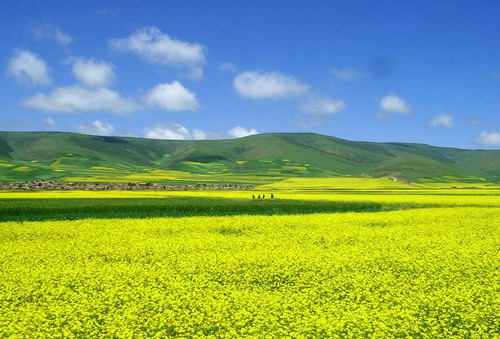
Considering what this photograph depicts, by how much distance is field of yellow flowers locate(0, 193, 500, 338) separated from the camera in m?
13.4

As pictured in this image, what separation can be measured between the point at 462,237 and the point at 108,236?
22.1m

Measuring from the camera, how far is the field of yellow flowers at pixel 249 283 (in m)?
13.4

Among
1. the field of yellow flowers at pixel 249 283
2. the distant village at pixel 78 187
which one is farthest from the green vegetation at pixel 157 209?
the distant village at pixel 78 187

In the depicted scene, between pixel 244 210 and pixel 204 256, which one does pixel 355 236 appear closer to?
pixel 204 256

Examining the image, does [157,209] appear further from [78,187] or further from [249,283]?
[78,187]

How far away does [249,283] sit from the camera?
59.2ft

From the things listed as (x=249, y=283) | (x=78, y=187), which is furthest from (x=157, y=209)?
(x=78, y=187)

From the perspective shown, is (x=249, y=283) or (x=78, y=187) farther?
(x=78, y=187)

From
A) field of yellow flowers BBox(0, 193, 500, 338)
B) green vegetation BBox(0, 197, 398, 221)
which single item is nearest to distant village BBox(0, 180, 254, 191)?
green vegetation BBox(0, 197, 398, 221)

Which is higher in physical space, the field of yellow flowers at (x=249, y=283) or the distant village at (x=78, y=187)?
the distant village at (x=78, y=187)

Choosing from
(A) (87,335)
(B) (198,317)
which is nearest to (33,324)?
(A) (87,335)

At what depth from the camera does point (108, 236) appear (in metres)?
28.8

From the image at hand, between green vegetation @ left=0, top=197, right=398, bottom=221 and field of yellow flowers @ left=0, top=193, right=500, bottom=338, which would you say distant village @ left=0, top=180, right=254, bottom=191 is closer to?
green vegetation @ left=0, top=197, right=398, bottom=221

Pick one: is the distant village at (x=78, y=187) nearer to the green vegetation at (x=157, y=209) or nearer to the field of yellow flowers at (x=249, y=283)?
the green vegetation at (x=157, y=209)
